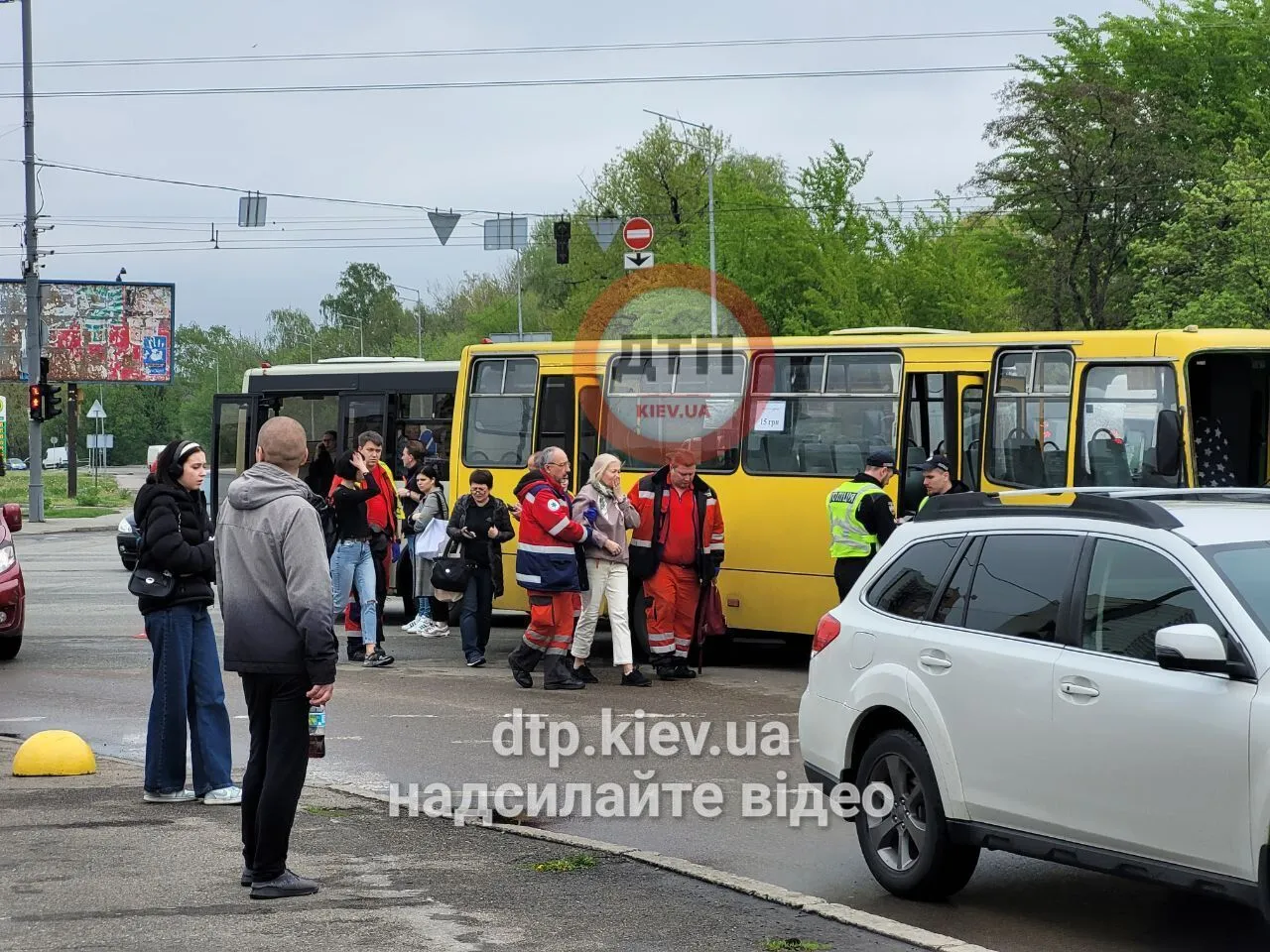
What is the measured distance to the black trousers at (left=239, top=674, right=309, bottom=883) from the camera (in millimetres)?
6930

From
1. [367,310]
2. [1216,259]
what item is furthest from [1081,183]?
[367,310]

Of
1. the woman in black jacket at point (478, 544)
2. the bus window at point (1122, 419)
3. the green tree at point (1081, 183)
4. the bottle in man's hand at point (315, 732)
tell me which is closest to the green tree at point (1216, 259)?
the green tree at point (1081, 183)

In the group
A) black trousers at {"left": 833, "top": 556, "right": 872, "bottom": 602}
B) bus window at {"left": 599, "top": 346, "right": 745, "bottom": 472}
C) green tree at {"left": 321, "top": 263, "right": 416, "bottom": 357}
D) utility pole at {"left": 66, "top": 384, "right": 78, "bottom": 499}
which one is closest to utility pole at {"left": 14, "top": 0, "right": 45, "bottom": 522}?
utility pole at {"left": 66, "top": 384, "right": 78, "bottom": 499}

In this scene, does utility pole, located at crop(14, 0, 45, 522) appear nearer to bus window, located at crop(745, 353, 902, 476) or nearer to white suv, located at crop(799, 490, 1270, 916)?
bus window, located at crop(745, 353, 902, 476)

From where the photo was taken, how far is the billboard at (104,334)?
60344mm

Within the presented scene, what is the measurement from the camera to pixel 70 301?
199 ft

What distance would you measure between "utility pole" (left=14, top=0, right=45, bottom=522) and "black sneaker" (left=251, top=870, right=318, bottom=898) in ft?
128

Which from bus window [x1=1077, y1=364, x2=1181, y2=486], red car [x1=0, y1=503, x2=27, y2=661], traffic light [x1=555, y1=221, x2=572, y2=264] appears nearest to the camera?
bus window [x1=1077, y1=364, x2=1181, y2=486]

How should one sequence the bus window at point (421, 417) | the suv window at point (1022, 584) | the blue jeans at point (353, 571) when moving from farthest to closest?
the bus window at point (421, 417) → the blue jeans at point (353, 571) → the suv window at point (1022, 584)

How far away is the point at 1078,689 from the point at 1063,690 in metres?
0.07

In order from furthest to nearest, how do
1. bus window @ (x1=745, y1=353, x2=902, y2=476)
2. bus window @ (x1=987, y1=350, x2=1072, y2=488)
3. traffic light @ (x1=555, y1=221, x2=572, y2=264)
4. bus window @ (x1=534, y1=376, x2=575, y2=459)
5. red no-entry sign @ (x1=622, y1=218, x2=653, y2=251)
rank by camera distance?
red no-entry sign @ (x1=622, y1=218, x2=653, y2=251) → traffic light @ (x1=555, y1=221, x2=572, y2=264) → bus window @ (x1=534, y1=376, x2=575, y2=459) → bus window @ (x1=745, y1=353, x2=902, y2=476) → bus window @ (x1=987, y1=350, x2=1072, y2=488)

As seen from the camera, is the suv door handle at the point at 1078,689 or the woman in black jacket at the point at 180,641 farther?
the woman in black jacket at the point at 180,641

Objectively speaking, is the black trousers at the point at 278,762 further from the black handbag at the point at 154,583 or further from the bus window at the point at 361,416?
the bus window at the point at 361,416

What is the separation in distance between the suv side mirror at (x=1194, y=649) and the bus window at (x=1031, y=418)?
8.29 meters
